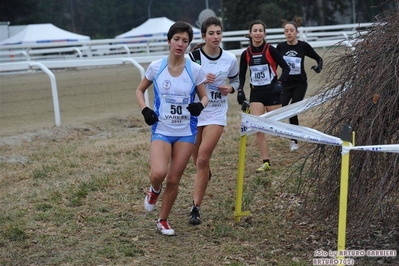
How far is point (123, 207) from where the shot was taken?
26.6 feet

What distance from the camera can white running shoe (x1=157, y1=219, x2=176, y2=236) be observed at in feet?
22.7

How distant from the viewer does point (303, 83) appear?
11.0 meters

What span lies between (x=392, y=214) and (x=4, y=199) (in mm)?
4731

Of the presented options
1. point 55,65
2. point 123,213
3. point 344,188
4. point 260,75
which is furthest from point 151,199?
point 55,65

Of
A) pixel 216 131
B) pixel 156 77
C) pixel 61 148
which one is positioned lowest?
pixel 61 148

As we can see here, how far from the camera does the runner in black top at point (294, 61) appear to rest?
1088cm

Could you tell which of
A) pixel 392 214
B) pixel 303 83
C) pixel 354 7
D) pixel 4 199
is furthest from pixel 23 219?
pixel 354 7

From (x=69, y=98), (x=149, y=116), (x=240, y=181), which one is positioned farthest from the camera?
(x=69, y=98)

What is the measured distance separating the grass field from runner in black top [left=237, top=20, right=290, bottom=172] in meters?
0.56

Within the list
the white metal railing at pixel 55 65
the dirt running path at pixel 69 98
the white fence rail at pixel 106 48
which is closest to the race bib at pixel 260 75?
the dirt running path at pixel 69 98

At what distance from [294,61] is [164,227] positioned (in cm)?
470

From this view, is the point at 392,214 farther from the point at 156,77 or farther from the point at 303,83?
the point at 303,83

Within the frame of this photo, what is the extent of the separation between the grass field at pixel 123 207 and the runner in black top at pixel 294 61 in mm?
834

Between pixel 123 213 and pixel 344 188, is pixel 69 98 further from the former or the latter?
pixel 344 188
